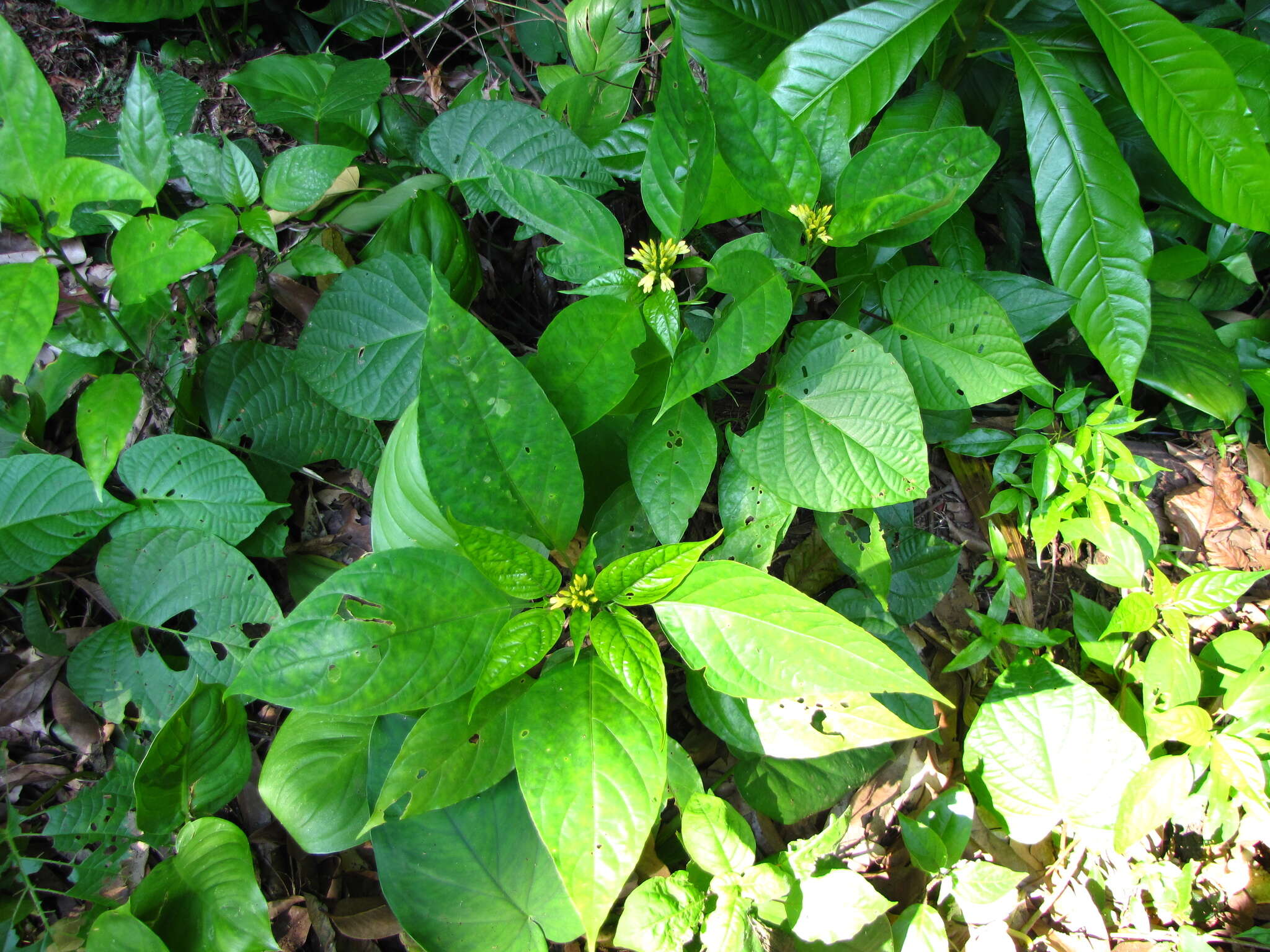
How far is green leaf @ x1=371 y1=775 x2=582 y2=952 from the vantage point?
139 cm

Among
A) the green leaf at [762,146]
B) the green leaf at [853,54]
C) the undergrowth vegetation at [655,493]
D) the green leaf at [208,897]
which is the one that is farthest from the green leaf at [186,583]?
the green leaf at [853,54]

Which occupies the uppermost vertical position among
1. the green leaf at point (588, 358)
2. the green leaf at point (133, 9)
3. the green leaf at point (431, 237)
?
the green leaf at point (133, 9)

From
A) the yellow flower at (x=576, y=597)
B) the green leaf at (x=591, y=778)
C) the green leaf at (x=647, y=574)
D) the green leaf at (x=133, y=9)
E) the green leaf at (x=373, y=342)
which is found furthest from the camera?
the green leaf at (x=133, y=9)

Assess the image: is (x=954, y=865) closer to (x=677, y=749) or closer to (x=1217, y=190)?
(x=677, y=749)

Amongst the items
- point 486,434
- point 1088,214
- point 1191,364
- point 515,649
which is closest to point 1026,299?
point 1088,214

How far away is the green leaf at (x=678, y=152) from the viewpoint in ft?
3.77

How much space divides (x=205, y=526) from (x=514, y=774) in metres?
0.92

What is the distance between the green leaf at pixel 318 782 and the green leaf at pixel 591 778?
0.49 m

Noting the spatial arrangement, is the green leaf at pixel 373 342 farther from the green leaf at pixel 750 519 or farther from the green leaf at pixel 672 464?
the green leaf at pixel 750 519

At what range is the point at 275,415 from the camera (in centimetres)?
176

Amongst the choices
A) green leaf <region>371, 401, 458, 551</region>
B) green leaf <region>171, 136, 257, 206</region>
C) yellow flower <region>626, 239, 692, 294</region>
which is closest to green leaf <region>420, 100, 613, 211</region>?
green leaf <region>171, 136, 257, 206</region>

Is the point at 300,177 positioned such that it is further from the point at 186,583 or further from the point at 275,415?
the point at 186,583

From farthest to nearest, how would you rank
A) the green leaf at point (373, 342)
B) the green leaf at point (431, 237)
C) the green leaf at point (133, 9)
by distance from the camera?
1. the green leaf at point (133, 9)
2. the green leaf at point (431, 237)
3. the green leaf at point (373, 342)

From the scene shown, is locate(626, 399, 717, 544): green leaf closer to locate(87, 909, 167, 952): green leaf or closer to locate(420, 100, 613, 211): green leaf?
locate(420, 100, 613, 211): green leaf
